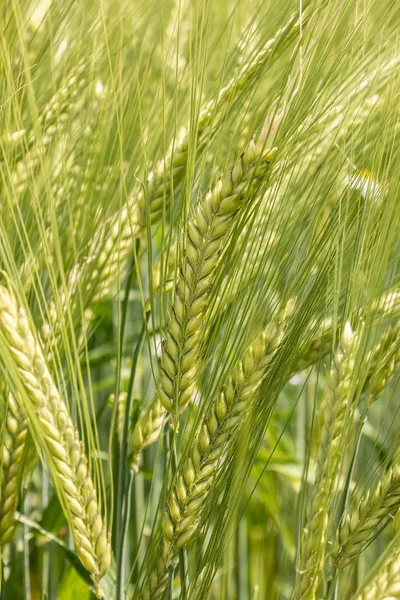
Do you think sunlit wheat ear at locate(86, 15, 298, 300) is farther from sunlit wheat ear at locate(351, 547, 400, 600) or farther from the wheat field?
sunlit wheat ear at locate(351, 547, 400, 600)

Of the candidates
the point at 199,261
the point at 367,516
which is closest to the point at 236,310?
the point at 199,261

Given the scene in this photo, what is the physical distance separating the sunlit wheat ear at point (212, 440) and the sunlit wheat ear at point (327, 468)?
0.06 m

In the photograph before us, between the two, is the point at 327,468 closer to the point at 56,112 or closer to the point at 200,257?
the point at 200,257

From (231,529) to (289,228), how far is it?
9.2 inches

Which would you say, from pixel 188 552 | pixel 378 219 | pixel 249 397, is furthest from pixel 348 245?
pixel 188 552

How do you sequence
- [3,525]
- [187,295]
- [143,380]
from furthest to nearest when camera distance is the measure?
[143,380] → [3,525] → [187,295]

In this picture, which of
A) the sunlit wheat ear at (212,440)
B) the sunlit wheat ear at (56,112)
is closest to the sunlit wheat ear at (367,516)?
the sunlit wheat ear at (212,440)

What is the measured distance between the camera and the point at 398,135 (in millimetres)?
638

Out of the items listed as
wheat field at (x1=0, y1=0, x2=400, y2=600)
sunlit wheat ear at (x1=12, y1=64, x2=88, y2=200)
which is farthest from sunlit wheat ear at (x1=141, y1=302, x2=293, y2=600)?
sunlit wheat ear at (x1=12, y1=64, x2=88, y2=200)

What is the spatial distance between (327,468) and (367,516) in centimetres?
5

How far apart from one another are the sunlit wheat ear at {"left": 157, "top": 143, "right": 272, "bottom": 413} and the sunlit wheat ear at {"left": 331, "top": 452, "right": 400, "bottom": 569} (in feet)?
0.51

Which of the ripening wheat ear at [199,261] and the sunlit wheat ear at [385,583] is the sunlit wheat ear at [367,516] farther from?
the ripening wheat ear at [199,261]

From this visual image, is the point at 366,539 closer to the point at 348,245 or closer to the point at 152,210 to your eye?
the point at 348,245

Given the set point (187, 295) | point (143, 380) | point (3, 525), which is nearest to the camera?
point (187, 295)
